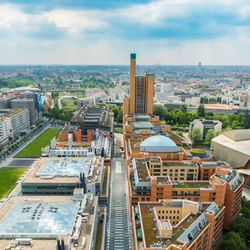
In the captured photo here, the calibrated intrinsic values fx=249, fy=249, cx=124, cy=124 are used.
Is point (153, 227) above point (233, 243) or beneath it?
above

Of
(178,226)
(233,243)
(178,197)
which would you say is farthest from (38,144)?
(233,243)

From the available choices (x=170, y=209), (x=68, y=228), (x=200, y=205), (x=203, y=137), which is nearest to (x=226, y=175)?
(x=200, y=205)

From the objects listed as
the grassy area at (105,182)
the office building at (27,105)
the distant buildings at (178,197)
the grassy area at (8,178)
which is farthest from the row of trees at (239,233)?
the office building at (27,105)

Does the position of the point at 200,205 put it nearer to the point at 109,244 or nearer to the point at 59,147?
the point at 109,244

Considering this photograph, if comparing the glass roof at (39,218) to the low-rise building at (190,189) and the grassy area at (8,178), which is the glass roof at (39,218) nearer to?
the low-rise building at (190,189)

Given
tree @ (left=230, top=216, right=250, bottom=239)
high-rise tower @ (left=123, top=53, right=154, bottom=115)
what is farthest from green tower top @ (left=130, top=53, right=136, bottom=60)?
tree @ (left=230, top=216, right=250, bottom=239)

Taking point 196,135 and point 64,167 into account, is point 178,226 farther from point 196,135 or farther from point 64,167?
point 196,135
